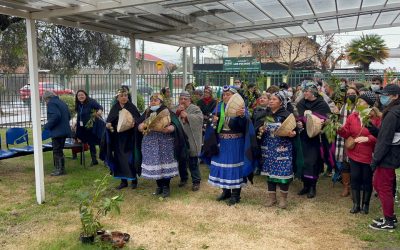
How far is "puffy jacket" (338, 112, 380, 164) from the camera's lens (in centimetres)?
504

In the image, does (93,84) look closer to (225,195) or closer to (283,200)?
(225,195)

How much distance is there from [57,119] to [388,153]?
5.77 m

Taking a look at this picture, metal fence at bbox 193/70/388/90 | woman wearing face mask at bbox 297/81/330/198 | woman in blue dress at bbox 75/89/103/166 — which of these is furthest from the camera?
metal fence at bbox 193/70/388/90

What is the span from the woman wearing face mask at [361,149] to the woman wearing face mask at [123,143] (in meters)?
3.22

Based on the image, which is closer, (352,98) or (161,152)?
(352,98)

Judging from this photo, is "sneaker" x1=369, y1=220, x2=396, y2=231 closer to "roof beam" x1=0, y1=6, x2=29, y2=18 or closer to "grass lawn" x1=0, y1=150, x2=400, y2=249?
"grass lawn" x1=0, y1=150, x2=400, y2=249

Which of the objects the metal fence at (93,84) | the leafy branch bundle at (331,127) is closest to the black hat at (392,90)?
the leafy branch bundle at (331,127)

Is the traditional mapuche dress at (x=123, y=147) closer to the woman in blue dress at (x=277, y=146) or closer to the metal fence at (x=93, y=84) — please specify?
the woman in blue dress at (x=277, y=146)

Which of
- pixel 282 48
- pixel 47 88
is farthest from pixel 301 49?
pixel 47 88

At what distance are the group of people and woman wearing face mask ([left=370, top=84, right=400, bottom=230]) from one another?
11 millimetres

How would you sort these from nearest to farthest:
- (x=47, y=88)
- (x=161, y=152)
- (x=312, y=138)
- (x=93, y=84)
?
(x=312, y=138) → (x=161, y=152) → (x=47, y=88) → (x=93, y=84)

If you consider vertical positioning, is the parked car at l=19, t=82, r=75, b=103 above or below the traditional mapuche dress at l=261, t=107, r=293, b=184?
above

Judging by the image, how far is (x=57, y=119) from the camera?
7.41 metres

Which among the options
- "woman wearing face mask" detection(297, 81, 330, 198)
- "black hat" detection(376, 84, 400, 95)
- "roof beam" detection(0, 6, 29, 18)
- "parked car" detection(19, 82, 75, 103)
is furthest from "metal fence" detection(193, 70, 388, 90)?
"roof beam" detection(0, 6, 29, 18)
